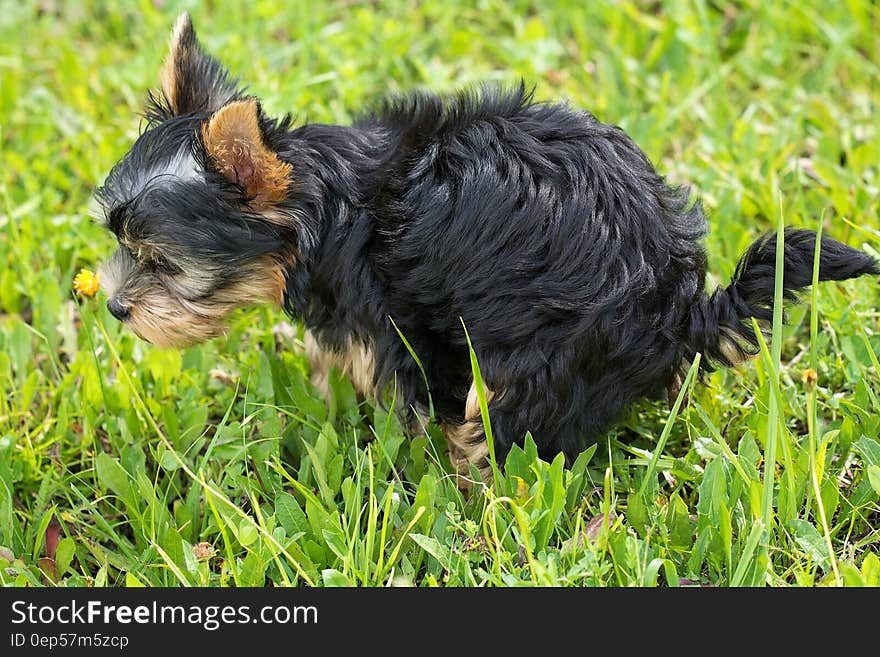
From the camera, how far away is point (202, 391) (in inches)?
158

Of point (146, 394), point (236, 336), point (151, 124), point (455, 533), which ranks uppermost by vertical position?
point (151, 124)

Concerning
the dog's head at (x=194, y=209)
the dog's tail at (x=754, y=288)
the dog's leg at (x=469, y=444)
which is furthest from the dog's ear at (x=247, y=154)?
the dog's tail at (x=754, y=288)

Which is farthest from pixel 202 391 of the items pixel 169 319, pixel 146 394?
pixel 169 319

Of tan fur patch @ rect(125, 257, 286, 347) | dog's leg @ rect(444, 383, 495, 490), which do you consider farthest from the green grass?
tan fur patch @ rect(125, 257, 286, 347)

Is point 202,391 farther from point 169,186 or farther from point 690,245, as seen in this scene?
point 690,245

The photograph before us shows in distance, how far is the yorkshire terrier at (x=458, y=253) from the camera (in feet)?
10.1

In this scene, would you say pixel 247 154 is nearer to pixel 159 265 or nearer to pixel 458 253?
pixel 159 265

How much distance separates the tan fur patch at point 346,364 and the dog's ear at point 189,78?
2.97 ft

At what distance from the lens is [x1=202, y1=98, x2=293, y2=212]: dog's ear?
2893mm

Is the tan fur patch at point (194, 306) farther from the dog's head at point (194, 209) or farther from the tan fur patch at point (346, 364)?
the tan fur patch at point (346, 364)

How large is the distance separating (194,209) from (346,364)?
0.79 metres

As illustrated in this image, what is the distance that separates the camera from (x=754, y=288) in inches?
121

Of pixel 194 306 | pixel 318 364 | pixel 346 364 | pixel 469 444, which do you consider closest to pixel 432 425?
pixel 469 444
